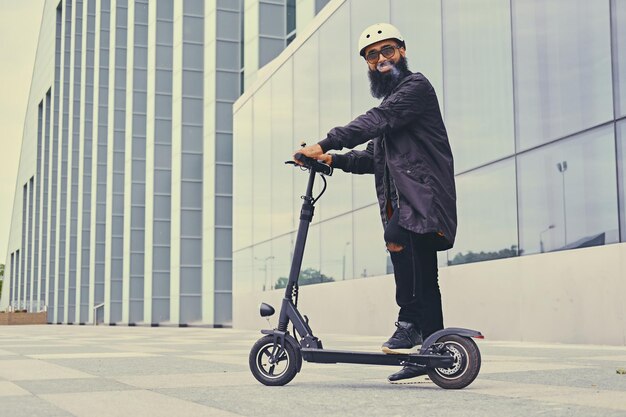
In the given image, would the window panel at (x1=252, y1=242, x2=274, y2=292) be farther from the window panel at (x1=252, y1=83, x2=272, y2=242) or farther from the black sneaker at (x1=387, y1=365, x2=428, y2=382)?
the black sneaker at (x1=387, y1=365, x2=428, y2=382)

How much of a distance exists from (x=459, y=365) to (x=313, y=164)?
130 cm

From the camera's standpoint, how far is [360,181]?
17.3m

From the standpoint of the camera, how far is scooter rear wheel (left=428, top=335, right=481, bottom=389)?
13.6 ft

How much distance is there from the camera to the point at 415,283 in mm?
4328

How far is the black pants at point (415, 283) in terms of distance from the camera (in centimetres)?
433

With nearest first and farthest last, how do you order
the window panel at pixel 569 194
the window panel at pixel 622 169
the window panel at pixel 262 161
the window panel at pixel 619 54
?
the window panel at pixel 622 169 → the window panel at pixel 619 54 → the window panel at pixel 569 194 → the window panel at pixel 262 161

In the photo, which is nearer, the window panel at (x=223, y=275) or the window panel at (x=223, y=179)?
the window panel at (x=223, y=179)

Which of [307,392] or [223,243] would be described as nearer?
[307,392]

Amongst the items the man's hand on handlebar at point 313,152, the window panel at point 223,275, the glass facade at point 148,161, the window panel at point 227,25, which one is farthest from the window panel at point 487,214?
the window panel at point 227,25

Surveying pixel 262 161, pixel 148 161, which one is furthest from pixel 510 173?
pixel 148 161

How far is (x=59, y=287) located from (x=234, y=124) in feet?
101

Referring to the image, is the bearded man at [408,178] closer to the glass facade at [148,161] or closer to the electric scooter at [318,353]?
the electric scooter at [318,353]

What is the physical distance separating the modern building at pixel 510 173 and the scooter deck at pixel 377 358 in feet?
20.1

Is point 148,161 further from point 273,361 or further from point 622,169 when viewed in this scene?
point 273,361
